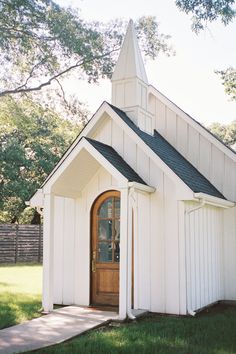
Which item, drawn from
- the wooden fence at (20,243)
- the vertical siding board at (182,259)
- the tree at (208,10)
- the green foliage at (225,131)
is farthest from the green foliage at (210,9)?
the green foliage at (225,131)

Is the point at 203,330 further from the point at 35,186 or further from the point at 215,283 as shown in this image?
the point at 35,186

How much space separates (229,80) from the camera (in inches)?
780

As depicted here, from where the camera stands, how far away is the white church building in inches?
362

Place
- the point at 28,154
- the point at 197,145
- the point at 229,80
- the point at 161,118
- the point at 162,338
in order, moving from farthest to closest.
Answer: the point at 28,154 < the point at 229,80 < the point at 161,118 < the point at 197,145 < the point at 162,338

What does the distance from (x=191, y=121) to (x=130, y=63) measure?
2309mm

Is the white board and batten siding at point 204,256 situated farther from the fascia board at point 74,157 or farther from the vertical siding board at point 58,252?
the vertical siding board at point 58,252

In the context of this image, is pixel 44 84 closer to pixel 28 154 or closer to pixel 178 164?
pixel 28 154

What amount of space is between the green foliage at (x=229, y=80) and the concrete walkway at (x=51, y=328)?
1332cm

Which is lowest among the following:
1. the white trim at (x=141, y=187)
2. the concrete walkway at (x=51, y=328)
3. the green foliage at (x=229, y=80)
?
the concrete walkway at (x=51, y=328)

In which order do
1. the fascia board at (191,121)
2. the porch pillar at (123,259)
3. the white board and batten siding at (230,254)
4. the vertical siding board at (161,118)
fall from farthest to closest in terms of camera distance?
the vertical siding board at (161,118) → the fascia board at (191,121) → the white board and batten siding at (230,254) → the porch pillar at (123,259)

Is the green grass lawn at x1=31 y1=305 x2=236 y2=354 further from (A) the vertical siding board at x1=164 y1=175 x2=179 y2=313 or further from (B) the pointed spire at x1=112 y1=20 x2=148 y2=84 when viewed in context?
(B) the pointed spire at x1=112 y1=20 x2=148 y2=84

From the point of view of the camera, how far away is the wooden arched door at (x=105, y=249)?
9930 millimetres

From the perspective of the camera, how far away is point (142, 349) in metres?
6.34

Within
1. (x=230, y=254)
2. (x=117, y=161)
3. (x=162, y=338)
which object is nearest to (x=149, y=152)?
(x=117, y=161)
